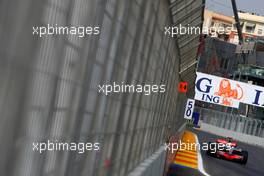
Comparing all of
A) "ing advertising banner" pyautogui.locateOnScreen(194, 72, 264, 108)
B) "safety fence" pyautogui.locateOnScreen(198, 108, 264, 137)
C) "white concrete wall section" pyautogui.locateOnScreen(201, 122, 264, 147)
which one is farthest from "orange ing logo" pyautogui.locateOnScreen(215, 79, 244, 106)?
"safety fence" pyautogui.locateOnScreen(198, 108, 264, 137)

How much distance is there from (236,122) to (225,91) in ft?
26.9

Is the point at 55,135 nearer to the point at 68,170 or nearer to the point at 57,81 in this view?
the point at 57,81

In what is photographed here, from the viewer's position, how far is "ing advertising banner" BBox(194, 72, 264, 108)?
7150 cm

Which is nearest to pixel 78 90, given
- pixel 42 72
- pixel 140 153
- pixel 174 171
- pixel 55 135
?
pixel 55 135

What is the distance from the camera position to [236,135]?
243ft

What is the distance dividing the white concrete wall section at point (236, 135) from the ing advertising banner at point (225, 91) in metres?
3.59

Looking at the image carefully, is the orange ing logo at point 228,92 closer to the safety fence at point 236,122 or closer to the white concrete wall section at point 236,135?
the white concrete wall section at point 236,135

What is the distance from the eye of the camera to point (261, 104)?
235ft

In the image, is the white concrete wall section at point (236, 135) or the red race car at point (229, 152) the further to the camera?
the white concrete wall section at point (236, 135)

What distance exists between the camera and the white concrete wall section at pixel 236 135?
7056 cm

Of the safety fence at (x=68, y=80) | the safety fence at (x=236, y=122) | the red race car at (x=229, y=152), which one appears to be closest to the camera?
the safety fence at (x=68, y=80)

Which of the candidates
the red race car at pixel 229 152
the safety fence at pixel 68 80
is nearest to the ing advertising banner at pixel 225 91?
the red race car at pixel 229 152

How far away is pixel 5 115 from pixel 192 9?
8908 mm

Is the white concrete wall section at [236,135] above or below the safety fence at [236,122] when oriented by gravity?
below
